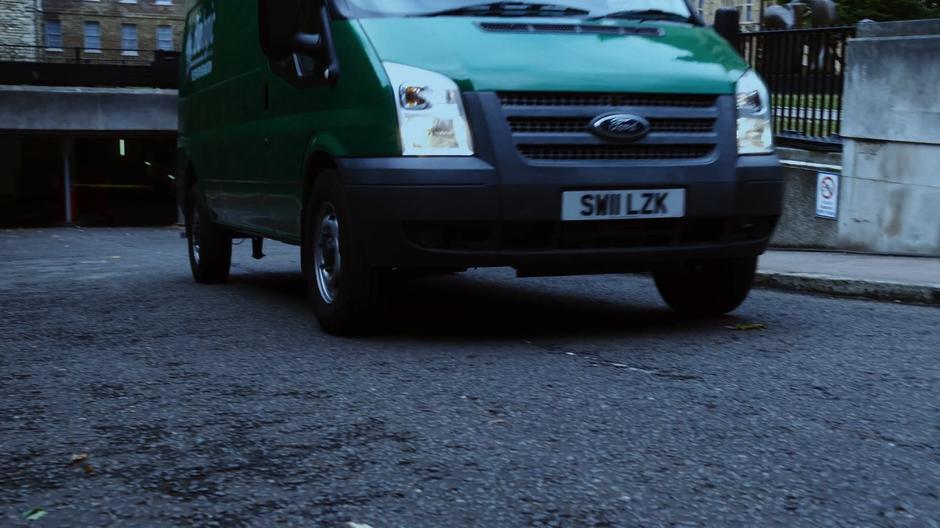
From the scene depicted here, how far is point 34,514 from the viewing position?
9.89ft

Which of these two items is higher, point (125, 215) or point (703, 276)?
point (703, 276)

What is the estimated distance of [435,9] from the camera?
585cm

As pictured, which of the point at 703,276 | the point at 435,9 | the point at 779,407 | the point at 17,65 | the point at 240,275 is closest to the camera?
the point at 779,407

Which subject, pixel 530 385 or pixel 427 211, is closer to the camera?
pixel 530 385

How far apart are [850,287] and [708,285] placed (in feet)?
6.05

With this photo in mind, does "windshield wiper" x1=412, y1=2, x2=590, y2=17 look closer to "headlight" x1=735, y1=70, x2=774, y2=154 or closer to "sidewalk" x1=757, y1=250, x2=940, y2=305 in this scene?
"headlight" x1=735, y1=70, x2=774, y2=154

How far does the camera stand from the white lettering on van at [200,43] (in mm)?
8977

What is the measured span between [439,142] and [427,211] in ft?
1.01

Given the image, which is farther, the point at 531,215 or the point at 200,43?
the point at 200,43

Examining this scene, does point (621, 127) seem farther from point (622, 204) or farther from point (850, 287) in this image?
point (850, 287)

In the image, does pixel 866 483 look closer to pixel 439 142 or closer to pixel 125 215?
pixel 439 142

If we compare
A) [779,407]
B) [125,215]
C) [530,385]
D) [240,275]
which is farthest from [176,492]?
[125,215]

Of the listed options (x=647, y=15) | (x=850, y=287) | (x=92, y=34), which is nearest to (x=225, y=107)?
(x=647, y=15)

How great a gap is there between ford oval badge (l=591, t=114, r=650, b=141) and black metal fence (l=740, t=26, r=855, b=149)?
6.50 m
